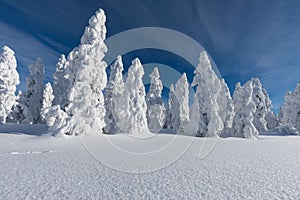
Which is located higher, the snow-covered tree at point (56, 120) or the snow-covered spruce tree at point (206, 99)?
the snow-covered spruce tree at point (206, 99)

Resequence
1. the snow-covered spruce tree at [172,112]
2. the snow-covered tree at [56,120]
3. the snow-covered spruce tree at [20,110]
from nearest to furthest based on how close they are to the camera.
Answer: the snow-covered tree at [56,120] < the snow-covered spruce tree at [20,110] < the snow-covered spruce tree at [172,112]

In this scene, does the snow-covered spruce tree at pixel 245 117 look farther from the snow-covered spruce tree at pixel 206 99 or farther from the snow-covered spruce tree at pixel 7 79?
the snow-covered spruce tree at pixel 7 79

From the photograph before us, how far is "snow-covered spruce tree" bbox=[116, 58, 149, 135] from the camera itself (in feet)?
83.3

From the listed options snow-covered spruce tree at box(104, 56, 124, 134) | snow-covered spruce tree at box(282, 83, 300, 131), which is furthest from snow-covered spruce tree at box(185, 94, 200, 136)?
snow-covered spruce tree at box(282, 83, 300, 131)

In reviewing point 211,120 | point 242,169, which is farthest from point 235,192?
point 211,120

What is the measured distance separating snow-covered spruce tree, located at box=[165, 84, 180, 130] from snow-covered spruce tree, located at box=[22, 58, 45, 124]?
1080 inches

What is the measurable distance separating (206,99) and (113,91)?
16.5 metres

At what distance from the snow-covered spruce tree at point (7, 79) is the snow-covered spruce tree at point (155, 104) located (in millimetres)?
25346

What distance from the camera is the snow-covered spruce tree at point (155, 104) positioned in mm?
39969

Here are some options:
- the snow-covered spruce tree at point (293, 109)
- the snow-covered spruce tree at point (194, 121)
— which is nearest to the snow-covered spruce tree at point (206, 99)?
the snow-covered spruce tree at point (194, 121)

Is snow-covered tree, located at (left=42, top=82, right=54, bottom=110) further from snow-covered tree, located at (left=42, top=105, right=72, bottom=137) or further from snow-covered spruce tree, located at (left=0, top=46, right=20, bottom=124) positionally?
snow-covered tree, located at (left=42, top=105, right=72, bottom=137)

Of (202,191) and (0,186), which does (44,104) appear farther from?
(202,191)

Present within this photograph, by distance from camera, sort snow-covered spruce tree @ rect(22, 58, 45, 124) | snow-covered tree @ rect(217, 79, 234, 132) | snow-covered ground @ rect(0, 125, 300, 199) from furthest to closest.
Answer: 1. snow-covered tree @ rect(217, 79, 234, 132)
2. snow-covered spruce tree @ rect(22, 58, 45, 124)
3. snow-covered ground @ rect(0, 125, 300, 199)

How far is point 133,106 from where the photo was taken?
26250mm
